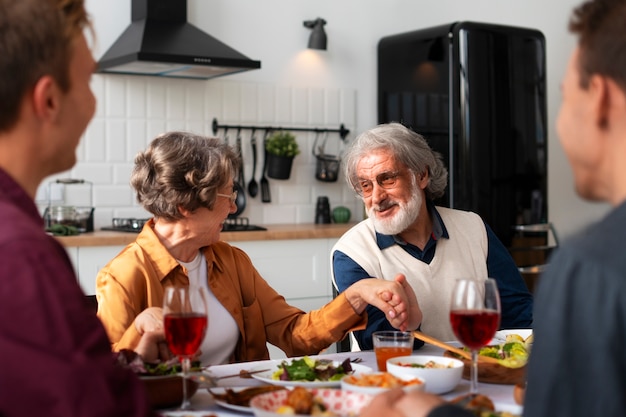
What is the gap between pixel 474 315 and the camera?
1.70m

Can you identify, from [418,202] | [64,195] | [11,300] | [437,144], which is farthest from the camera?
[437,144]

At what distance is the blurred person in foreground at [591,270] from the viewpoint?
3.33 ft

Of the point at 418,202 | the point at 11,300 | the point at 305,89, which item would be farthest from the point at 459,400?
the point at 305,89

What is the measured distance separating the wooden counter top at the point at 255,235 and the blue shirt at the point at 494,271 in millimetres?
1562

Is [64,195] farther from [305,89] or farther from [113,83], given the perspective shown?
[305,89]

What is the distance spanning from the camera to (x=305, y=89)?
538 cm

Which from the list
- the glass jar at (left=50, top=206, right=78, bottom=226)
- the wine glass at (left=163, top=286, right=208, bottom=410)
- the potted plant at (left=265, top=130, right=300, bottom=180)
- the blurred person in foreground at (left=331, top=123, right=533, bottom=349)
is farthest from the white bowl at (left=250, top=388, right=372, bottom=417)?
the potted plant at (left=265, top=130, right=300, bottom=180)

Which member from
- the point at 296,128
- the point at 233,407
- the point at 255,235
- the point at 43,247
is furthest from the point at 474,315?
the point at 296,128

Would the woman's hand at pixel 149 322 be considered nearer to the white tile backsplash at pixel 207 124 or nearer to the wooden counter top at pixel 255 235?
the wooden counter top at pixel 255 235

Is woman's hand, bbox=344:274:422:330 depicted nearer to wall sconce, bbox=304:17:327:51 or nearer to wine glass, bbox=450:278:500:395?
wine glass, bbox=450:278:500:395

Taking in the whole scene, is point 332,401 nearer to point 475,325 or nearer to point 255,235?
point 475,325

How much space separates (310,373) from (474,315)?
0.37m

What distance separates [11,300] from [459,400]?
874 mm

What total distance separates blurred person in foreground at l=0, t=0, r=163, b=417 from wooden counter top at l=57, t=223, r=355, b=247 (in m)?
2.74
